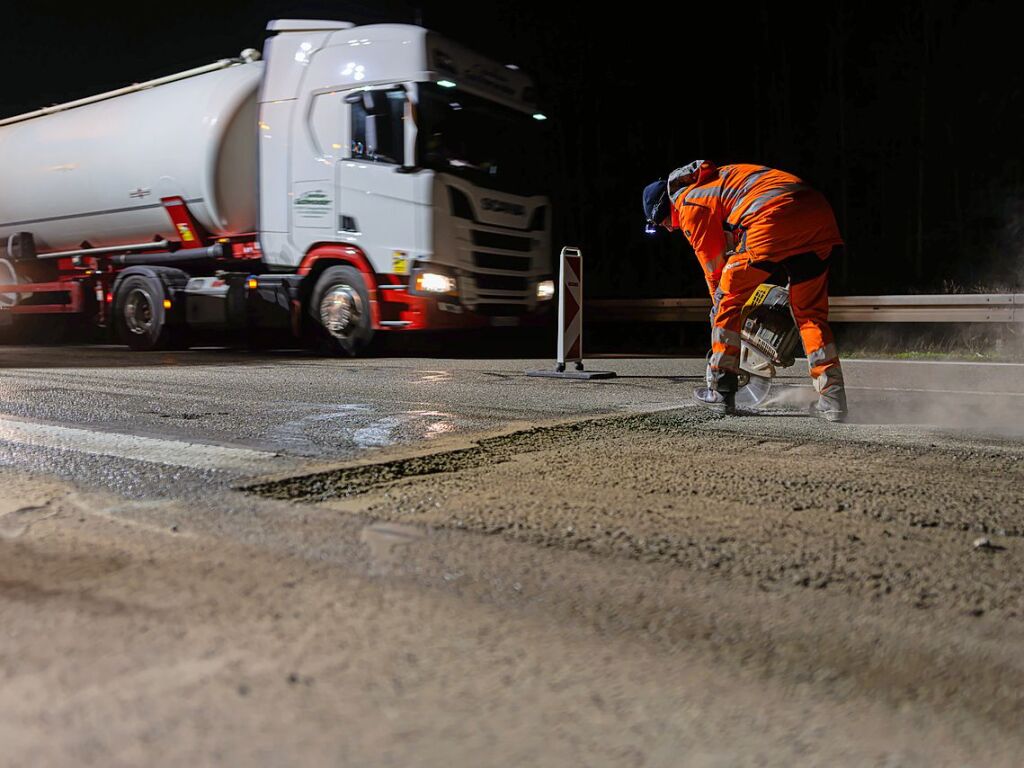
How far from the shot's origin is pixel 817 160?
23.6 m

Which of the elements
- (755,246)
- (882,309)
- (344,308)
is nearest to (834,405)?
(755,246)

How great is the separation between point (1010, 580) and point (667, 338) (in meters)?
12.4

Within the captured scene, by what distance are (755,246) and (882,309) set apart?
5.98m

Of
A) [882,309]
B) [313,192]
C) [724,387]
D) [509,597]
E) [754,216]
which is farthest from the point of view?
[313,192]

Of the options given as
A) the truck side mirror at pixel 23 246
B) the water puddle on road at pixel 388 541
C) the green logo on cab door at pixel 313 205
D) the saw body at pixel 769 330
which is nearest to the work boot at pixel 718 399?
the saw body at pixel 769 330

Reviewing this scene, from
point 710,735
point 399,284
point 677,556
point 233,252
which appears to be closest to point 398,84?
point 399,284

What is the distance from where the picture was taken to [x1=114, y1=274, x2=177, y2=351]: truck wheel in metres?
12.3

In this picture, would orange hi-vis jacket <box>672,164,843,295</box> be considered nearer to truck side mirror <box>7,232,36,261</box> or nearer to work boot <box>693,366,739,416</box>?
work boot <box>693,366,739,416</box>

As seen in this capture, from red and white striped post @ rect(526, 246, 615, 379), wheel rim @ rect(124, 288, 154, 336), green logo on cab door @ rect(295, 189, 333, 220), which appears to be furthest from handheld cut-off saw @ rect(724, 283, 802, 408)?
wheel rim @ rect(124, 288, 154, 336)

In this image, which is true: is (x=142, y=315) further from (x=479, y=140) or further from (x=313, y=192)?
(x=479, y=140)

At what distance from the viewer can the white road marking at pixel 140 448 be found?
3.92m

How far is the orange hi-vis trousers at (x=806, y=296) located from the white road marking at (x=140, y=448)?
2948 millimetres

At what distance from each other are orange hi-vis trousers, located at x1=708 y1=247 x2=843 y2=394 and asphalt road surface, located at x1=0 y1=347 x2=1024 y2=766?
2.14ft

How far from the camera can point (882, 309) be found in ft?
34.4
